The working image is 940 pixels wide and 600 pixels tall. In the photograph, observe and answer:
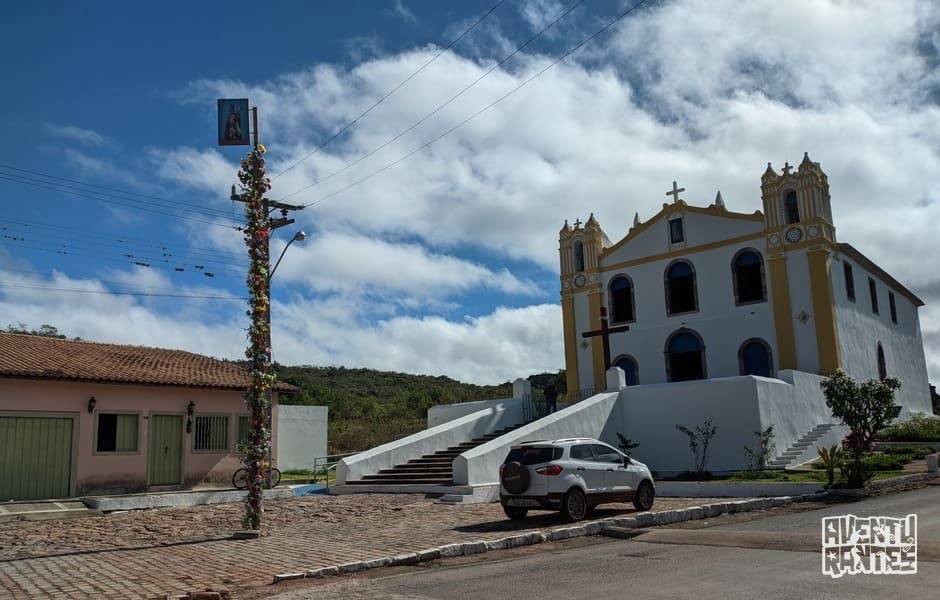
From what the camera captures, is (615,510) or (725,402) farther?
(725,402)

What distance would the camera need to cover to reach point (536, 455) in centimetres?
1428

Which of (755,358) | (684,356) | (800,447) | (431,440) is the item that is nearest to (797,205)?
(755,358)

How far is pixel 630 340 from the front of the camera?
1275 inches

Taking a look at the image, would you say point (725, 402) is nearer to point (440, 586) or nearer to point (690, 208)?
point (690, 208)

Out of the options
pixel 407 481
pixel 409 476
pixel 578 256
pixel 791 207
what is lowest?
pixel 407 481

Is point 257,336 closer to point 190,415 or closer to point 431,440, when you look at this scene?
point 190,415

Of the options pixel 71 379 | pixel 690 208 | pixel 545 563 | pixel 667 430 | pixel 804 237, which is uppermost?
pixel 690 208

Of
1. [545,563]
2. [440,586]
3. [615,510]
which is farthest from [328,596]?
[615,510]

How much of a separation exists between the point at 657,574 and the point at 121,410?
685 inches

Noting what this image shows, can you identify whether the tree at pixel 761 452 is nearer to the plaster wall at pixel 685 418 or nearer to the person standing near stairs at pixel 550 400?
the plaster wall at pixel 685 418

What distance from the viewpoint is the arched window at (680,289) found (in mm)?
31016

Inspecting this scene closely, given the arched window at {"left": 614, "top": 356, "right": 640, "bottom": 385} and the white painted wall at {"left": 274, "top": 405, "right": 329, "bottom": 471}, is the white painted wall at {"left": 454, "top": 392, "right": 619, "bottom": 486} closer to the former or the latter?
the arched window at {"left": 614, "top": 356, "right": 640, "bottom": 385}

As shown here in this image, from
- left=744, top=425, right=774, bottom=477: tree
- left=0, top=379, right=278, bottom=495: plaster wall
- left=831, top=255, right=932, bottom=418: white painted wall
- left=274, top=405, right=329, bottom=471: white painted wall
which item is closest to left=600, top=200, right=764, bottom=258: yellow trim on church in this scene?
left=831, top=255, right=932, bottom=418: white painted wall

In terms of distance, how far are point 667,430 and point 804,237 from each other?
950 cm
